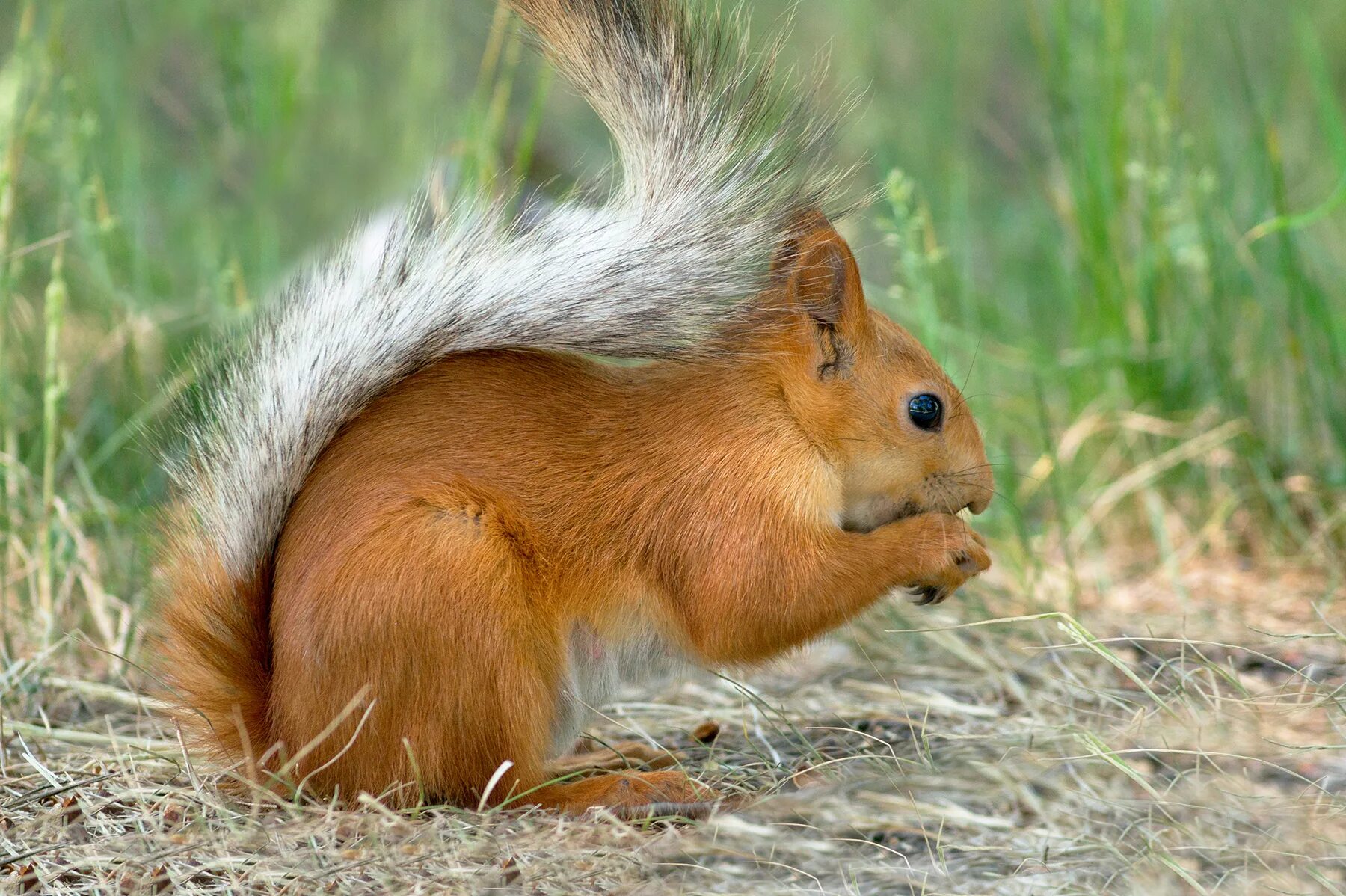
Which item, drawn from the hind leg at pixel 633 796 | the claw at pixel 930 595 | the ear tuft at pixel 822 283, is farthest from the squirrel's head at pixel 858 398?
the hind leg at pixel 633 796

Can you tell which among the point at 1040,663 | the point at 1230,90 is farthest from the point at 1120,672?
the point at 1230,90

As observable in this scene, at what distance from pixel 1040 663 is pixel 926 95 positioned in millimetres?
3199

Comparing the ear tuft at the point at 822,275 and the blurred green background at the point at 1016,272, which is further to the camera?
the blurred green background at the point at 1016,272

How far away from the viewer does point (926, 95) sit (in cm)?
540

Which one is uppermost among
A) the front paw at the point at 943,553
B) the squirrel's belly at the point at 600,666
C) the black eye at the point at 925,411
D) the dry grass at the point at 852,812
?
the black eye at the point at 925,411

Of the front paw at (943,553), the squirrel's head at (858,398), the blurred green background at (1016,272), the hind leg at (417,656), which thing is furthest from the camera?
the blurred green background at (1016,272)

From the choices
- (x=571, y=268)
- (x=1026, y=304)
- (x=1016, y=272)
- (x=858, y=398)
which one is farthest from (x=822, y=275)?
(x=1016, y=272)

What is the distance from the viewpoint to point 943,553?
221cm

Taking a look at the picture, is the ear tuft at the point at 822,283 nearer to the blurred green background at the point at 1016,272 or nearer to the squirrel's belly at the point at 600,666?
the blurred green background at the point at 1016,272

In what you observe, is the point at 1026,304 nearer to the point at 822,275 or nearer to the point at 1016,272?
the point at 1016,272

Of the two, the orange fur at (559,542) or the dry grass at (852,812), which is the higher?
the orange fur at (559,542)

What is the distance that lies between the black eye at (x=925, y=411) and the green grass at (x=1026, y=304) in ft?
1.38

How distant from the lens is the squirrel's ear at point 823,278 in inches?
91.0

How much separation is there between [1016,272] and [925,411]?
9.79 ft
